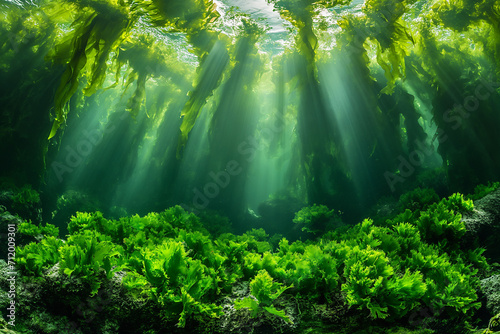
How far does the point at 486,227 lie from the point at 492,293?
2331mm

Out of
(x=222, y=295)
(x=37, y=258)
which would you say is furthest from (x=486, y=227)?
(x=37, y=258)

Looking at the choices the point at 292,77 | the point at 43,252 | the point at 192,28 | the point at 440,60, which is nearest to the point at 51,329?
the point at 43,252

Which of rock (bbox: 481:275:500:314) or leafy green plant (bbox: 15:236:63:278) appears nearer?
rock (bbox: 481:275:500:314)

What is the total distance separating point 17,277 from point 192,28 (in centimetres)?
637

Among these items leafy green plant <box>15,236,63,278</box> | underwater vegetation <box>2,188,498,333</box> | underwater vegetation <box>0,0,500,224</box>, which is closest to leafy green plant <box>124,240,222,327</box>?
underwater vegetation <box>2,188,498,333</box>

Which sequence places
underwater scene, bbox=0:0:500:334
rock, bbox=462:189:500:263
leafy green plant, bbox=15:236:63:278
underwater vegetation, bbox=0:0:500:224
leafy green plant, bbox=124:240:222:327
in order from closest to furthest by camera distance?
leafy green plant, bbox=124:240:222:327 < underwater scene, bbox=0:0:500:334 < leafy green plant, bbox=15:236:63:278 < rock, bbox=462:189:500:263 < underwater vegetation, bbox=0:0:500:224

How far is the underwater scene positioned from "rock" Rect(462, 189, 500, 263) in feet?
0.11

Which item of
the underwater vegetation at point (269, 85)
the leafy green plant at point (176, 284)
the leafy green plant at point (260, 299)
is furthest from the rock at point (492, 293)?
the underwater vegetation at point (269, 85)

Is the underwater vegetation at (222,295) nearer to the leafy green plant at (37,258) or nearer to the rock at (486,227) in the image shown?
the leafy green plant at (37,258)

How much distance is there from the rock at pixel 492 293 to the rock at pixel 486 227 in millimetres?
1677

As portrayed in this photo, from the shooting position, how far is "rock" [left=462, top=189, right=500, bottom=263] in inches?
160

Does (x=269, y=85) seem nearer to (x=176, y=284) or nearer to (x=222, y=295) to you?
(x=222, y=295)

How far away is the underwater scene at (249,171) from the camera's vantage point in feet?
7.37

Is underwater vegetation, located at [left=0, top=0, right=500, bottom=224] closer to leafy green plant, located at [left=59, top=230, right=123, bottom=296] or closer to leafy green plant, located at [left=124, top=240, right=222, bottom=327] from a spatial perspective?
leafy green plant, located at [left=59, top=230, right=123, bottom=296]
